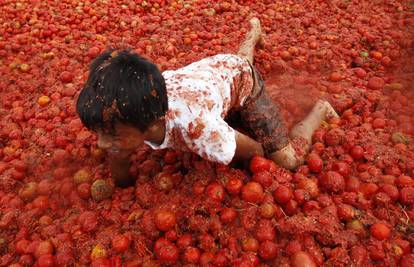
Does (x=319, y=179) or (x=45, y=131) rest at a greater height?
(x=319, y=179)

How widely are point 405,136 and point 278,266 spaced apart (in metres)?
1.44

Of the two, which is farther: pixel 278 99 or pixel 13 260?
pixel 278 99

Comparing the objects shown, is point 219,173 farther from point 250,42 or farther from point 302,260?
point 250,42

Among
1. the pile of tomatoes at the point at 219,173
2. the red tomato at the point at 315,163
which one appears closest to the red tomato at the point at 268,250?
the pile of tomatoes at the point at 219,173

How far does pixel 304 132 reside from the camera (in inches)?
103

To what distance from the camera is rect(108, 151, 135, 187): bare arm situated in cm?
208

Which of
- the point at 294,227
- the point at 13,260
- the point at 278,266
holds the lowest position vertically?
the point at 13,260

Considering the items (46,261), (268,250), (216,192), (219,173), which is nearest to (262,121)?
(219,173)

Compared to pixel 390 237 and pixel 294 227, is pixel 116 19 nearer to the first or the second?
pixel 294 227

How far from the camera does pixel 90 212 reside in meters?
2.12

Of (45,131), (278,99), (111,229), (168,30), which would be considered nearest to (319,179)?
(278,99)

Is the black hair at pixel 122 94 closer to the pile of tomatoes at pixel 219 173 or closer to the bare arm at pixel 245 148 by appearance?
the bare arm at pixel 245 148

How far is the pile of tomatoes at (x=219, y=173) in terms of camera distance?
6.25 feet

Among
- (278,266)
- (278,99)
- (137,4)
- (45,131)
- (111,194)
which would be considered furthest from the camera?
(137,4)
